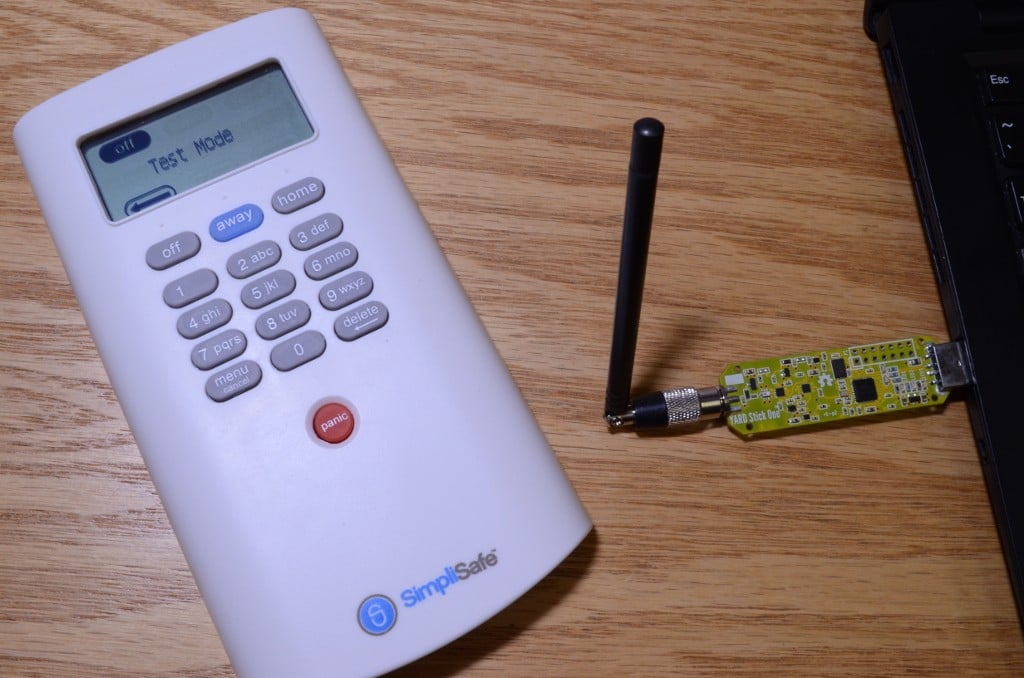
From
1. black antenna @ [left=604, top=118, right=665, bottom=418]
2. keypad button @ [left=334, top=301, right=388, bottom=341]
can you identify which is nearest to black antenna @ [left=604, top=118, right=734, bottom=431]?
black antenna @ [left=604, top=118, right=665, bottom=418]

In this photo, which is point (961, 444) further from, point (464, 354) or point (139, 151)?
point (139, 151)

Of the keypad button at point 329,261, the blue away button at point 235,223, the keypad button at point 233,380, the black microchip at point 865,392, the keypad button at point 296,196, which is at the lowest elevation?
the black microchip at point 865,392

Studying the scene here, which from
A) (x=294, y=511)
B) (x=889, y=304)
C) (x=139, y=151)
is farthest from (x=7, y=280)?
(x=889, y=304)

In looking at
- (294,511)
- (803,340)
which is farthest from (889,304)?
(294,511)

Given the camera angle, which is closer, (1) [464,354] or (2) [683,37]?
(1) [464,354]

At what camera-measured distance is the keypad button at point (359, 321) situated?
402 millimetres

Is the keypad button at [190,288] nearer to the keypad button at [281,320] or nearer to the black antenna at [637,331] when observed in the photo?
the keypad button at [281,320]

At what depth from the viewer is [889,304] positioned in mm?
469

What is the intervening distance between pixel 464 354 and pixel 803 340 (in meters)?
0.18

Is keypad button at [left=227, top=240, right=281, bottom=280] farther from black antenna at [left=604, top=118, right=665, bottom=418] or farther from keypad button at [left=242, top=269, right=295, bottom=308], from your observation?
black antenna at [left=604, top=118, right=665, bottom=418]

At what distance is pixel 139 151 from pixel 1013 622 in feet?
1.52

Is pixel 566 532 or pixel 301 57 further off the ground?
pixel 301 57

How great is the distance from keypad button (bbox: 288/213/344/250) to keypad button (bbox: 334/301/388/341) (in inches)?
1.5

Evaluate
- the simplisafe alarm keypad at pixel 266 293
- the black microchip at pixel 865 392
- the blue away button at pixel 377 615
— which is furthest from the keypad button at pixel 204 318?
the black microchip at pixel 865 392
